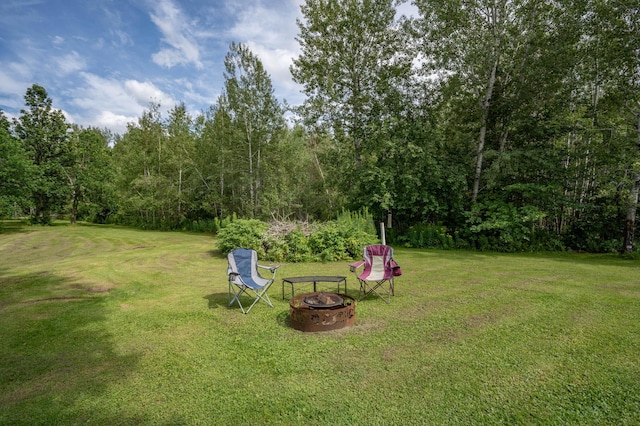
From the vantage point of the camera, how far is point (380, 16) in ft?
43.6

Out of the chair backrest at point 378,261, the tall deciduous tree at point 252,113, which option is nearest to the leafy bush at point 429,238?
the chair backrest at point 378,261

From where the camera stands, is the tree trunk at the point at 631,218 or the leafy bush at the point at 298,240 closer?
the leafy bush at the point at 298,240

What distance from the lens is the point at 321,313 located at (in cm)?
382

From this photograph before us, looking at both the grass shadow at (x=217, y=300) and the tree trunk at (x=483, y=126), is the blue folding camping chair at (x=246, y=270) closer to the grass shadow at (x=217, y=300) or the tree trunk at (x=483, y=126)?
the grass shadow at (x=217, y=300)

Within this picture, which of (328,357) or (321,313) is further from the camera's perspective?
(321,313)

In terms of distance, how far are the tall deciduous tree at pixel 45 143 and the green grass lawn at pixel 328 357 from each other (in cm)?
1925

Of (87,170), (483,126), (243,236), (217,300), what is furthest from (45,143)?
(483,126)

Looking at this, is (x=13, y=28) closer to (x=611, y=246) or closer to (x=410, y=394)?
(x=410, y=394)

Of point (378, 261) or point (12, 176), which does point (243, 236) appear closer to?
point (378, 261)

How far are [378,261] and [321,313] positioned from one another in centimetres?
183

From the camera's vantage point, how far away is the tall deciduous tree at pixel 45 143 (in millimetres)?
20266

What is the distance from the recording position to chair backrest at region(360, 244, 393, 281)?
5082mm

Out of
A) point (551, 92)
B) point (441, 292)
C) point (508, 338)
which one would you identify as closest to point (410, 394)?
point (508, 338)

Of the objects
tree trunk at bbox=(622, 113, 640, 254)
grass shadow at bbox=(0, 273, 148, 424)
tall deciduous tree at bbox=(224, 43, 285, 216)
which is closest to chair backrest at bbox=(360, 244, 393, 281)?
grass shadow at bbox=(0, 273, 148, 424)
